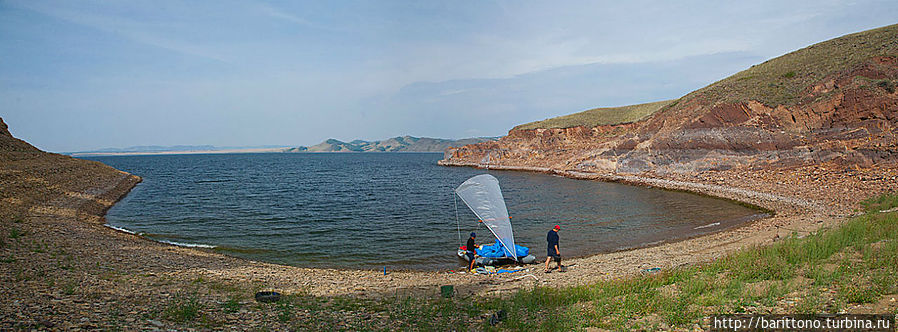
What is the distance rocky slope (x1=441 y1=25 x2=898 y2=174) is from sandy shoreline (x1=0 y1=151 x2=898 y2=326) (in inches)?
376

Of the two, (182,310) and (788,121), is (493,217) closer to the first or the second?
(182,310)

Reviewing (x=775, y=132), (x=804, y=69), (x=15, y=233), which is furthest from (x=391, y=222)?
(x=804, y=69)

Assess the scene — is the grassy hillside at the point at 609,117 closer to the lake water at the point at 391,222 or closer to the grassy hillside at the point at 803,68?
the grassy hillside at the point at 803,68

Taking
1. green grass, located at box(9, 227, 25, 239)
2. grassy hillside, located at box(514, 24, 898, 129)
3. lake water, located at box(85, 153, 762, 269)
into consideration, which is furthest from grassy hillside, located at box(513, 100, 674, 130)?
green grass, located at box(9, 227, 25, 239)

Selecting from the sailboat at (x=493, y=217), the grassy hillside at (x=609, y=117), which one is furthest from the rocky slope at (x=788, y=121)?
the sailboat at (x=493, y=217)

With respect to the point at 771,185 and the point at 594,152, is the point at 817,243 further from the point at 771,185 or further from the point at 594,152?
the point at 594,152

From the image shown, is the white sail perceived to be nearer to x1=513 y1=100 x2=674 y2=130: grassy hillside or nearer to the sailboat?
the sailboat

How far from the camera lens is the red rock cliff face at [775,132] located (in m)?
30.9

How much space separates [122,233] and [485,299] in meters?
20.0

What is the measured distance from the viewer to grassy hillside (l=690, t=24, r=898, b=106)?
39.3 meters

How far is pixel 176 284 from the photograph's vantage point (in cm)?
1050

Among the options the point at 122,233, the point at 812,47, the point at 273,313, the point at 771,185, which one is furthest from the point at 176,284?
the point at 812,47

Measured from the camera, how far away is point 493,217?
1469 cm

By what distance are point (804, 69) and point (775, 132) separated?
13858 millimetres
